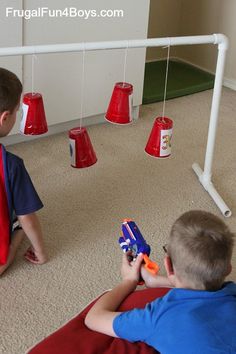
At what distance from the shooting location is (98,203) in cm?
176

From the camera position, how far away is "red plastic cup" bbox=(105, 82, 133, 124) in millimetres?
1470

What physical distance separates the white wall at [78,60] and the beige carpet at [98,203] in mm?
159

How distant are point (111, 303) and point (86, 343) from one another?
10cm

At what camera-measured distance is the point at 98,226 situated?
1.63 meters

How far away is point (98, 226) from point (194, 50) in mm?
1916

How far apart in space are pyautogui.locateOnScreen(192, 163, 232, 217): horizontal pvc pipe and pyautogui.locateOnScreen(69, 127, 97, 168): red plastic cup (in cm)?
52

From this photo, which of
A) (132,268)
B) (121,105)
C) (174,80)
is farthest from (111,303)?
(174,80)

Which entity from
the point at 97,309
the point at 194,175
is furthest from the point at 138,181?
the point at 97,309

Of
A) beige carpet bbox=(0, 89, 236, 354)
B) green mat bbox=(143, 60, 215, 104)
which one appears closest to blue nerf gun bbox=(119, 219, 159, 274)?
beige carpet bbox=(0, 89, 236, 354)

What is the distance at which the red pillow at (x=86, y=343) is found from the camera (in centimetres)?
101

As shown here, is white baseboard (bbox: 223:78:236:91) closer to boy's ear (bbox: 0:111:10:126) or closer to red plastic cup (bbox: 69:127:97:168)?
red plastic cup (bbox: 69:127:97:168)

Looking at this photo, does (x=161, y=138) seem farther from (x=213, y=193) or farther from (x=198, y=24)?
(x=198, y=24)

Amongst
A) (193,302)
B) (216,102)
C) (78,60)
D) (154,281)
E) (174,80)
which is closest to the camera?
(193,302)

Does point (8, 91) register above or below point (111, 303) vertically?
above
